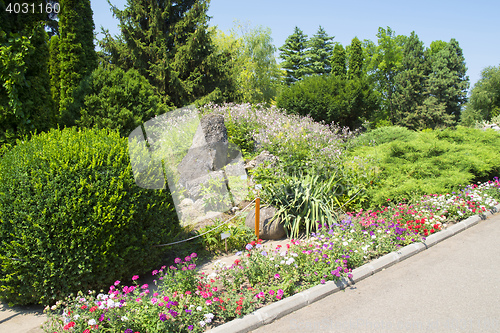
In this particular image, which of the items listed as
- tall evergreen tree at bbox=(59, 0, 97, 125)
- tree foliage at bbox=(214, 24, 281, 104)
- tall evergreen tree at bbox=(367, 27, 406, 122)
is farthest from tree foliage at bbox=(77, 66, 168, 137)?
tall evergreen tree at bbox=(367, 27, 406, 122)

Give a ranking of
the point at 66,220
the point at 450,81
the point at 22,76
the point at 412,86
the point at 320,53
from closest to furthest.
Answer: the point at 66,220, the point at 22,76, the point at 450,81, the point at 412,86, the point at 320,53

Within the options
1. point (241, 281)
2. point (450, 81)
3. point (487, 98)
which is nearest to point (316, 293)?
point (241, 281)

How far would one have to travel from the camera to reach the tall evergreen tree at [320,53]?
34.6 metres

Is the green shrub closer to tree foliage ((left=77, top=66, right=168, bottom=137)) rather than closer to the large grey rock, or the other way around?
the large grey rock

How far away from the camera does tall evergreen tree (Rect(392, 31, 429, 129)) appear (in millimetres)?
23516

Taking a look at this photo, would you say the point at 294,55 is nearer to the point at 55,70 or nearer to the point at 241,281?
the point at 55,70

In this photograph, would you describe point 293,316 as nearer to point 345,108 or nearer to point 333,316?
point 333,316

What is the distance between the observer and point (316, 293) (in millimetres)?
3480

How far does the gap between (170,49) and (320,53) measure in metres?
24.7

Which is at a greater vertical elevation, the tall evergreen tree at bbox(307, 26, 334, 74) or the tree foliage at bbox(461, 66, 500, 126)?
the tall evergreen tree at bbox(307, 26, 334, 74)

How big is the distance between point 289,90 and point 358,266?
42.1 ft

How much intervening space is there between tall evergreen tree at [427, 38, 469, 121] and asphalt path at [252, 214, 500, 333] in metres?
21.2

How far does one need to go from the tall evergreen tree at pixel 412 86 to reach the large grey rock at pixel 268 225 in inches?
845

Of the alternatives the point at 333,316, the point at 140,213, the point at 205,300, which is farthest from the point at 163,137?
the point at 333,316
